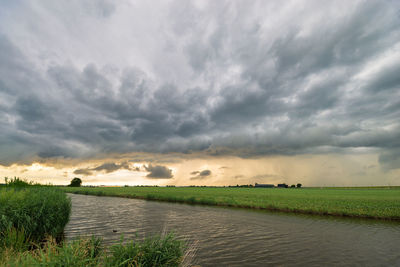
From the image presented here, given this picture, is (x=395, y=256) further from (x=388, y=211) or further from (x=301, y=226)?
(x=388, y=211)

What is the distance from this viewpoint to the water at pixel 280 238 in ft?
49.1

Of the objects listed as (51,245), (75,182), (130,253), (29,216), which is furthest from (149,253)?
(75,182)

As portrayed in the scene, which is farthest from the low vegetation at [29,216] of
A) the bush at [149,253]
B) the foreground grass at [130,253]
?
the bush at [149,253]

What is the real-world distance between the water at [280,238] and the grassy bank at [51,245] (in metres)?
1.13

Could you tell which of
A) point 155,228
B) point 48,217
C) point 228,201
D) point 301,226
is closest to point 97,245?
point 48,217

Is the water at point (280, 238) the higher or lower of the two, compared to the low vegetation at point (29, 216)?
lower

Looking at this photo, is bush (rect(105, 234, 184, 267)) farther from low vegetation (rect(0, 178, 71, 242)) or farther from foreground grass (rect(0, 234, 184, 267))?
low vegetation (rect(0, 178, 71, 242))

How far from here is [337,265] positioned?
1420 centimetres

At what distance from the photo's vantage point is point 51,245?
9.32m

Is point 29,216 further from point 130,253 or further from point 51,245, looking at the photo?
point 130,253

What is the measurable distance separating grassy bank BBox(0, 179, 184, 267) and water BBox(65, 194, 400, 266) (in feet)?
3.72

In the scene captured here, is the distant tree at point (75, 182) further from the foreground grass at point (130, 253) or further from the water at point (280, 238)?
the foreground grass at point (130, 253)

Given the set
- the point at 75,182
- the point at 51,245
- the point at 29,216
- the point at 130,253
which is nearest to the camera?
the point at 130,253

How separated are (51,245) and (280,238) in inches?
740
